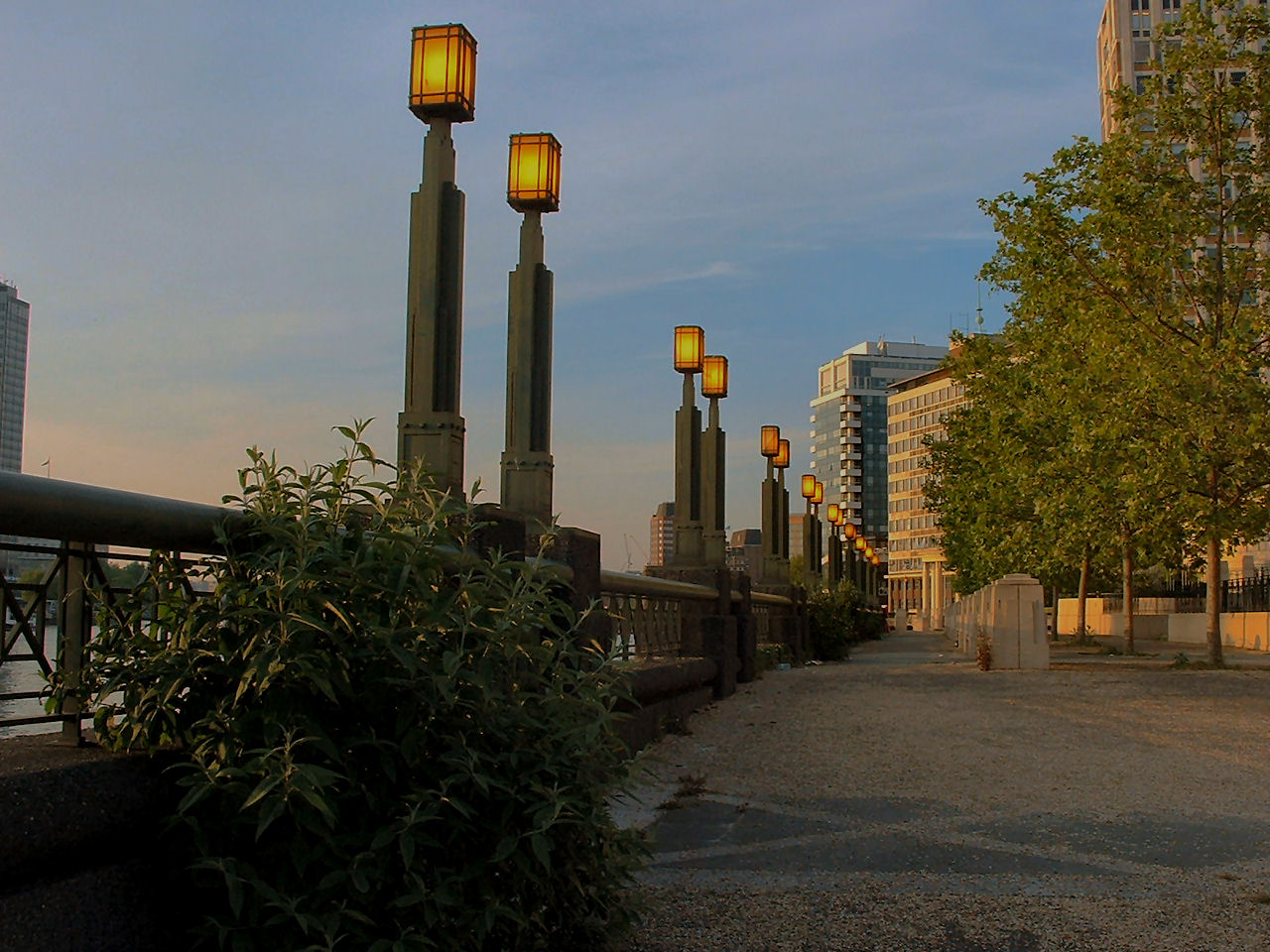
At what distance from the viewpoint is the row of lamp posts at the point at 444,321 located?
6.02m

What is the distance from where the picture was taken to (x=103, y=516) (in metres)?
2.86

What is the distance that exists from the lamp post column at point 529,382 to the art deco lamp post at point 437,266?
64.4 inches

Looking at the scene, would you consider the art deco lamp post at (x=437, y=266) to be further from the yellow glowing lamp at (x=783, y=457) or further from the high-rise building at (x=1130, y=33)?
the high-rise building at (x=1130, y=33)

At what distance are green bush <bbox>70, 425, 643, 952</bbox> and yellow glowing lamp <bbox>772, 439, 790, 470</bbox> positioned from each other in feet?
68.9

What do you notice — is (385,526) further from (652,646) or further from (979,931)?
(652,646)

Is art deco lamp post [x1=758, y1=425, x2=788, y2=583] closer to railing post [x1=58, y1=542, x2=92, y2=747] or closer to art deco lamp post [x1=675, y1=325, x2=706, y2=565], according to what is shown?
art deco lamp post [x1=675, y1=325, x2=706, y2=565]

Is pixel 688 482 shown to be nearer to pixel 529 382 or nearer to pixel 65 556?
pixel 529 382

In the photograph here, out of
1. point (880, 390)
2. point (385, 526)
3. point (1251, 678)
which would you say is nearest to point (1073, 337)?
point (1251, 678)

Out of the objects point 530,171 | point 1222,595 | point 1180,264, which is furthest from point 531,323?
point 1222,595

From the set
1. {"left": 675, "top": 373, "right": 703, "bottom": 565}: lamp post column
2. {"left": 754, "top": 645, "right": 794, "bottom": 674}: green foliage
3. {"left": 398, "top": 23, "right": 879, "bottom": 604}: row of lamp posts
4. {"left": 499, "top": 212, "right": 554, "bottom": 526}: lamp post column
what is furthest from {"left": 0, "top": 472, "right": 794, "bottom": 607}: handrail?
{"left": 754, "top": 645, "right": 794, "bottom": 674}: green foliage

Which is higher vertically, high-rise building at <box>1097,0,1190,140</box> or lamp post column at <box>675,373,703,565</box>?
high-rise building at <box>1097,0,1190,140</box>

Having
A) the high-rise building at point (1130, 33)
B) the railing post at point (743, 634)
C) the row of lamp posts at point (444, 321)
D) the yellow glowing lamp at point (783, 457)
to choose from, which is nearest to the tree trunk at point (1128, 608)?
the yellow glowing lamp at point (783, 457)

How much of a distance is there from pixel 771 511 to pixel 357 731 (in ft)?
70.1

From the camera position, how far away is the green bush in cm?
274
